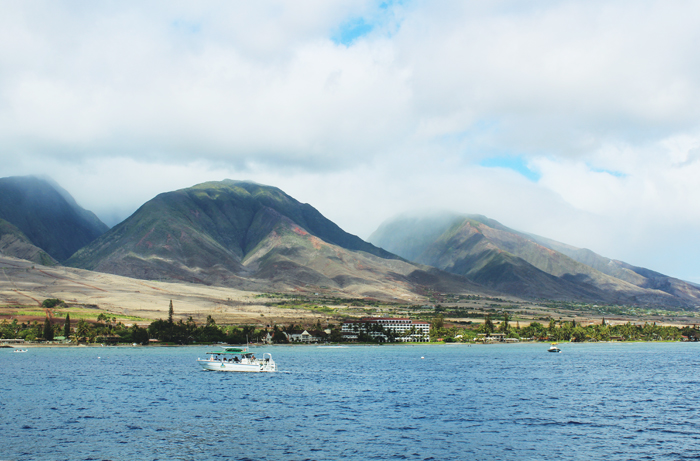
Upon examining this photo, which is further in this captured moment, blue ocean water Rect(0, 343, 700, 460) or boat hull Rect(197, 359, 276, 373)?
boat hull Rect(197, 359, 276, 373)

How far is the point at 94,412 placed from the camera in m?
89.9

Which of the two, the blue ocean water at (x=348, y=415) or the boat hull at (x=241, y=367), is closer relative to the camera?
the blue ocean water at (x=348, y=415)

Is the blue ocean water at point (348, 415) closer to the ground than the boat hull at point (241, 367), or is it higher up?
higher up

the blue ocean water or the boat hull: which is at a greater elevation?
the blue ocean water

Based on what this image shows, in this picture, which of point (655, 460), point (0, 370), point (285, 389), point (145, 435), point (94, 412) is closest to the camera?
point (655, 460)

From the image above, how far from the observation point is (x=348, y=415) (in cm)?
8806

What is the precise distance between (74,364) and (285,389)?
88.4 meters

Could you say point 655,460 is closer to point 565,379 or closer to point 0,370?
point 565,379

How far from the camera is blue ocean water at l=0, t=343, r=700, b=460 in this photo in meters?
65.0

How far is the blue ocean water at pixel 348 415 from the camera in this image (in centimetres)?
6500

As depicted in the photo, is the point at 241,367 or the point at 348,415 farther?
the point at 241,367

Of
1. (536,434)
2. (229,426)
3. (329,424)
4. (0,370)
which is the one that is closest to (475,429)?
(536,434)

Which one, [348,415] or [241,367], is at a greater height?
[348,415]

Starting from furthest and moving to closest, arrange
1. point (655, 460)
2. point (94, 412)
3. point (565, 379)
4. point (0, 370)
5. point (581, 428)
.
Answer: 1. point (0, 370)
2. point (565, 379)
3. point (94, 412)
4. point (581, 428)
5. point (655, 460)
